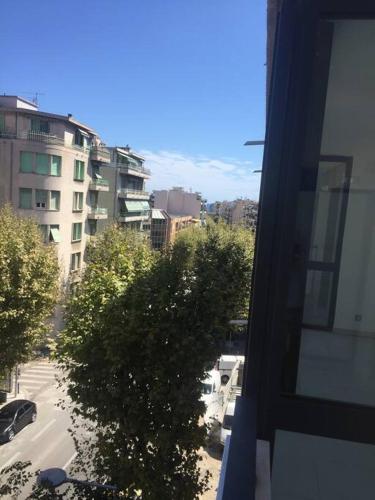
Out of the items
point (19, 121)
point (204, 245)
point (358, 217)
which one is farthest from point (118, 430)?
point (19, 121)

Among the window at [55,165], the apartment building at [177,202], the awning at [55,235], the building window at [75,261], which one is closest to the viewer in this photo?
the window at [55,165]

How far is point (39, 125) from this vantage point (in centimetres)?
2075

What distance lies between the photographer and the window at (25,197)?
20125 mm

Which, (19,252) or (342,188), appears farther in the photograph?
(19,252)

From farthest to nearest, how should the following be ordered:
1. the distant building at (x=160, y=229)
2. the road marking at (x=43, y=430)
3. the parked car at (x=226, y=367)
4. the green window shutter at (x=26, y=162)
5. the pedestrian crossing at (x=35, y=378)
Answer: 1. the distant building at (x=160, y=229)
2. the green window shutter at (x=26, y=162)
3. the parked car at (x=226, y=367)
4. the pedestrian crossing at (x=35, y=378)
5. the road marking at (x=43, y=430)

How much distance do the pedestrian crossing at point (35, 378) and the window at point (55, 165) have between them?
9645 millimetres

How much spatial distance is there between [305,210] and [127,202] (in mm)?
31307

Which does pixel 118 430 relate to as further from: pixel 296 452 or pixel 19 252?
pixel 19 252

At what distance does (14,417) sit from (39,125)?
47.6ft

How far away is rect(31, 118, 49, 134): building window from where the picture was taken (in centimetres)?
2060

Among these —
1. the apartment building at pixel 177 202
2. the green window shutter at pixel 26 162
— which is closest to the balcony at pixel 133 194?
the green window shutter at pixel 26 162

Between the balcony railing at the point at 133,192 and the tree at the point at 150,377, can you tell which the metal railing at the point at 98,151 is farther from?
the tree at the point at 150,377

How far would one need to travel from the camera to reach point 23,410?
42.5 feet

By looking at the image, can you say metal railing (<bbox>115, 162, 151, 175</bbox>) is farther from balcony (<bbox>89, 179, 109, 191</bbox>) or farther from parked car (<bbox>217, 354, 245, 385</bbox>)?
parked car (<bbox>217, 354, 245, 385</bbox>)
